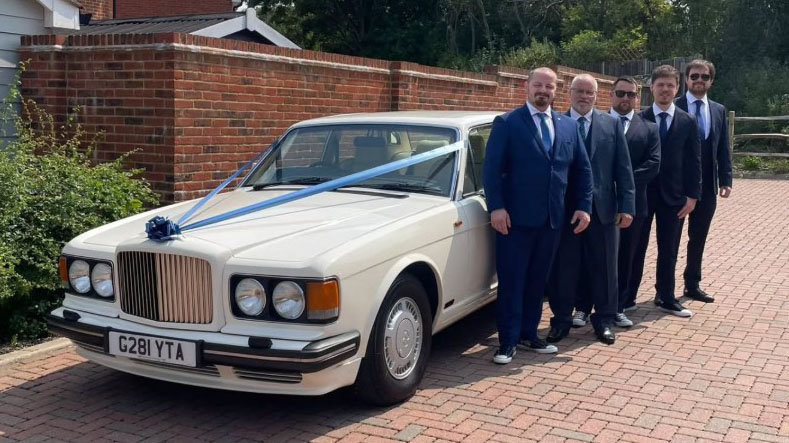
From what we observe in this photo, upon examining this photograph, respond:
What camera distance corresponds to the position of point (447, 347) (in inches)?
246

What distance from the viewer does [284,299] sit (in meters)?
4.34

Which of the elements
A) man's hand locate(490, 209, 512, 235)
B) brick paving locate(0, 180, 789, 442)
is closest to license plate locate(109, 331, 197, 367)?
brick paving locate(0, 180, 789, 442)

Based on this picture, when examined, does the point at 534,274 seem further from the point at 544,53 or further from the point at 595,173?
the point at 544,53

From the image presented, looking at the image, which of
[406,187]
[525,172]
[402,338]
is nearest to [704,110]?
[525,172]

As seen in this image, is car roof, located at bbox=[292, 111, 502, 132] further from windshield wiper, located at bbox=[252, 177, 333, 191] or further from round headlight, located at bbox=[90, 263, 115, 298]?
round headlight, located at bbox=[90, 263, 115, 298]

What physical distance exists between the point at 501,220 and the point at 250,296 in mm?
1946

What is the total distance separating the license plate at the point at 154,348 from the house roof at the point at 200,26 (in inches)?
329

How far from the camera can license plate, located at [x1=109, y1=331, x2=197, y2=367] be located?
14.4 ft

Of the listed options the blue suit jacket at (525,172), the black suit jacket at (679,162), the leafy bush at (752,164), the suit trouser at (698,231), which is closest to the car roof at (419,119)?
the blue suit jacket at (525,172)

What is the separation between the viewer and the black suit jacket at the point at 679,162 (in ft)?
23.1

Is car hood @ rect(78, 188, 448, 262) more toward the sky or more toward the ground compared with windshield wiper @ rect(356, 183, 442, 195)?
more toward the ground

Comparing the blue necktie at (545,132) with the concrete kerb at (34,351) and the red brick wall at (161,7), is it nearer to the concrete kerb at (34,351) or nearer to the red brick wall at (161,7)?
the concrete kerb at (34,351)

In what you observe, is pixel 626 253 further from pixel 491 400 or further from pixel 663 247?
pixel 491 400

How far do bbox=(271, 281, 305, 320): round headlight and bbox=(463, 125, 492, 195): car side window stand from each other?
1904 mm
